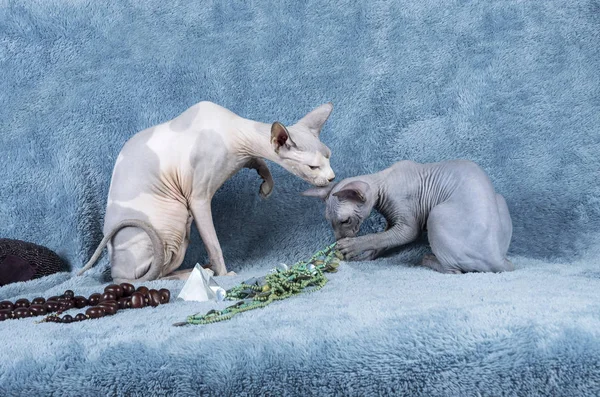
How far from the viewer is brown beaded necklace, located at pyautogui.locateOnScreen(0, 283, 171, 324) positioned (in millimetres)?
1187

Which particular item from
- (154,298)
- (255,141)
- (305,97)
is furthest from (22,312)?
(305,97)

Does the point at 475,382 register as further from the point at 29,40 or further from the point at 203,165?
the point at 29,40

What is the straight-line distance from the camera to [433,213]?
5.04 feet

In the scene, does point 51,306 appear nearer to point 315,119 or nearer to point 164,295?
point 164,295

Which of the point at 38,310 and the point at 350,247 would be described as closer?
the point at 38,310

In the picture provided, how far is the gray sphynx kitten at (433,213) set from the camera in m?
1.48

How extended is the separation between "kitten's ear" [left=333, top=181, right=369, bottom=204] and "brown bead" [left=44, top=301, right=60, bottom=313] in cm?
66

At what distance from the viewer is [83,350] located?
948mm

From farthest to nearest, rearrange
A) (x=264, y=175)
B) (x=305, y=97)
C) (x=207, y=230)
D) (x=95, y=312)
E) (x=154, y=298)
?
(x=305, y=97)
(x=264, y=175)
(x=207, y=230)
(x=154, y=298)
(x=95, y=312)

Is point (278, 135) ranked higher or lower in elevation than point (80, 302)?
higher

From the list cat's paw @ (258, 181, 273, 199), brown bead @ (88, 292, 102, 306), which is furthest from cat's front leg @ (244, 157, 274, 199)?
brown bead @ (88, 292, 102, 306)

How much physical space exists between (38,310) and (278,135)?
Result: 61cm

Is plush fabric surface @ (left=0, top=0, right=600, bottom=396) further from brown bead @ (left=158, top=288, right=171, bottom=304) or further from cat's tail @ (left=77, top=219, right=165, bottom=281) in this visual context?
brown bead @ (left=158, top=288, right=171, bottom=304)

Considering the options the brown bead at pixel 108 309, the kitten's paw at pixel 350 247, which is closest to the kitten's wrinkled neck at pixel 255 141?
the kitten's paw at pixel 350 247
